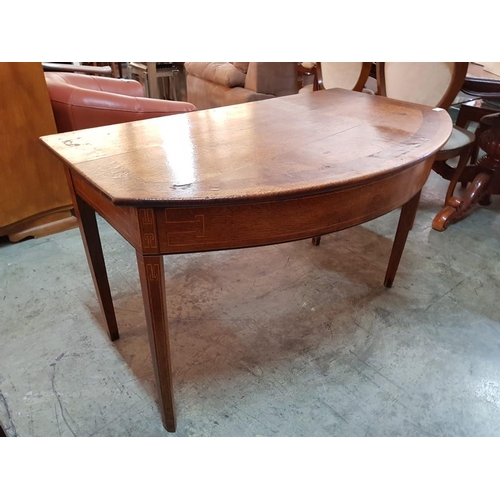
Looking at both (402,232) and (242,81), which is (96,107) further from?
(242,81)

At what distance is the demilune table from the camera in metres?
0.80

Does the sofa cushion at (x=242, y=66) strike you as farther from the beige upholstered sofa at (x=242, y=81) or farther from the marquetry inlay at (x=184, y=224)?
the marquetry inlay at (x=184, y=224)

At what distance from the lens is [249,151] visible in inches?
39.8

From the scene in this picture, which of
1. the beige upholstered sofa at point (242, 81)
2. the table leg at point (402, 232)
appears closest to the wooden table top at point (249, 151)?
the table leg at point (402, 232)

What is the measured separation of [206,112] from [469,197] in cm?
161

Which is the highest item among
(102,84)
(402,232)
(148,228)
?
(148,228)

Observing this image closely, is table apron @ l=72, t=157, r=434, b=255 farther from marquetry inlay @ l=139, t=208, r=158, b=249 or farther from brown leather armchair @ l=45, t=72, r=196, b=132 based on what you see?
brown leather armchair @ l=45, t=72, r=196, b=132

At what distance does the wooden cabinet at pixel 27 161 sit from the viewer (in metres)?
1.67

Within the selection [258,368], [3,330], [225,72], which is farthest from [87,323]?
[225,72]

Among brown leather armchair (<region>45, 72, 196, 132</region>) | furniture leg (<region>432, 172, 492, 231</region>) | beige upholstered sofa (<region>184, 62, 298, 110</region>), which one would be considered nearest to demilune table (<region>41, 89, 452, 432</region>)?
brown leather armchair (<region>45, 72, 196, 132</region>)

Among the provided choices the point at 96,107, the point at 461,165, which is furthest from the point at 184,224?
the point at 461,165

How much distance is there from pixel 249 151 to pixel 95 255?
1.91 ft

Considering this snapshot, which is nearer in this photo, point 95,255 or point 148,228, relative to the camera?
point 148,228

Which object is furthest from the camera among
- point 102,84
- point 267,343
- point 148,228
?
point 102,84
